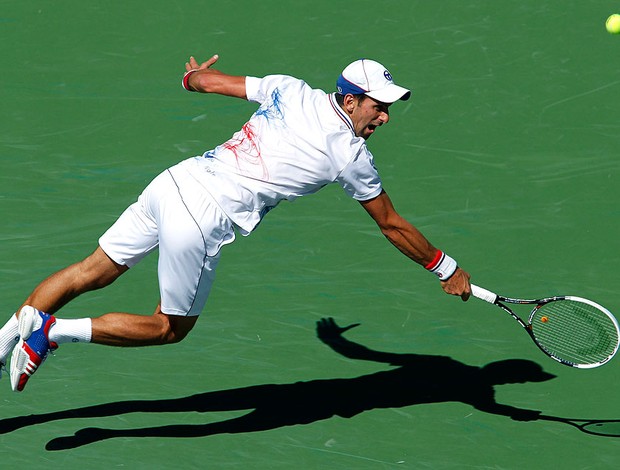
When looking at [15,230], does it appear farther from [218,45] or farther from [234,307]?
[218,45]

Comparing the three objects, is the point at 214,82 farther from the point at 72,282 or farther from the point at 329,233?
the point at 329,233

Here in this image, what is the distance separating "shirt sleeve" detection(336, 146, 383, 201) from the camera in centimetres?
741

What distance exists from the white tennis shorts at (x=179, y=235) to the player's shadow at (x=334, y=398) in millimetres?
723

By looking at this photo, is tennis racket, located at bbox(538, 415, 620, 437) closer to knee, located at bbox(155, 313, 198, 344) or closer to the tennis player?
the tennis player

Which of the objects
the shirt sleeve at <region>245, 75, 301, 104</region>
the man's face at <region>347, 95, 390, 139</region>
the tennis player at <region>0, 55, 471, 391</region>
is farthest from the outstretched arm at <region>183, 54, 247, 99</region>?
the man's face at <region>347, 95, 390, 139</region>

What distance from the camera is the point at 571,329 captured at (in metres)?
8.06

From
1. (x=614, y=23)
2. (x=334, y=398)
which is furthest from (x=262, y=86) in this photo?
(x=614, y=23)

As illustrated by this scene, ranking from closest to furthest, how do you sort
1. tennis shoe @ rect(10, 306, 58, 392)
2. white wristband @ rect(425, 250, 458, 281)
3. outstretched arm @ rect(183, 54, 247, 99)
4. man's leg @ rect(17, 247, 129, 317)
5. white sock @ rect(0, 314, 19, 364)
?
tennis shoe @ rect(10, 306, 58, 392), white sock @ rect(0, 314, 19, 364), man's leg @ rect(17, 247, 129, 317), white wristband @ rect(425, 250, 458, 281), outstretched arm @ rect(183, 54, 247, 99)

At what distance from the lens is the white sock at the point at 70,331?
7.21 metres

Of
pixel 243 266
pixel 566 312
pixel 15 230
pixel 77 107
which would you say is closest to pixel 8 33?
pixel 77 107

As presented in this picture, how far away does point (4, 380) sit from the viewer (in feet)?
26.3

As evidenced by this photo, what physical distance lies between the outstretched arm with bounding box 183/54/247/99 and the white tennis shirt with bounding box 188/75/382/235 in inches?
21.6

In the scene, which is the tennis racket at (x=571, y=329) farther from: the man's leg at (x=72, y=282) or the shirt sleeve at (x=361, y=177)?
the man's leg at (x=72, y=282)

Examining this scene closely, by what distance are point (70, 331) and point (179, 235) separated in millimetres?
774
